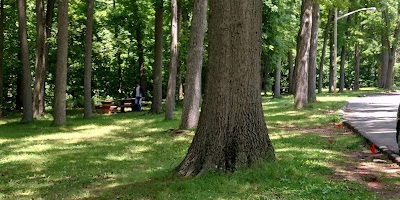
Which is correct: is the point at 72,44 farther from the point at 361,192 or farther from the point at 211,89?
the point at 361,192

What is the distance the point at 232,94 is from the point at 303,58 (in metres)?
16.0

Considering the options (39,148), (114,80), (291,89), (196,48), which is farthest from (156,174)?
(291,89)

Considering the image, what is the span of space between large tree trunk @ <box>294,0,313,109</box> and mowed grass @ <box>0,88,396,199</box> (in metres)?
5.64

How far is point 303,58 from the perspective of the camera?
74.5ft

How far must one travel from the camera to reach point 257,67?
25.3ft

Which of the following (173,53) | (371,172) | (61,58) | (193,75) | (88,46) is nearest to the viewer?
(371,172)

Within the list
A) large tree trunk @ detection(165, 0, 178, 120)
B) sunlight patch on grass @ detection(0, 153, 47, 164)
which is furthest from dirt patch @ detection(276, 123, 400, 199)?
large tree trunk @ detection(165, 0, 178, 120)

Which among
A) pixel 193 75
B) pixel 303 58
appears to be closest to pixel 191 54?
pixel 193 75

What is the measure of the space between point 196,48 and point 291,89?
34205 millimetres

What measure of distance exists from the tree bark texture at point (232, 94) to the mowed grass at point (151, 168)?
0.98 feet

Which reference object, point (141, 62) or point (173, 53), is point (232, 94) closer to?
point (173, 53)

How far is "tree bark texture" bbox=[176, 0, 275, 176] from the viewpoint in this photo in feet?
24.5

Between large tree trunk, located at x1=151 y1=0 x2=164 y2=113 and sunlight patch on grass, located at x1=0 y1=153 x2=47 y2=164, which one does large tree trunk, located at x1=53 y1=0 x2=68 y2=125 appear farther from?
sunlight patch on grass, located at x1=0 y1=153 x2=47 y2=164

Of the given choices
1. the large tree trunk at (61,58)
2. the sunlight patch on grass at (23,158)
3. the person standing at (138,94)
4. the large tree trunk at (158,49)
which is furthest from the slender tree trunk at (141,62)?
the sunlight patch on grass at (23,158)
